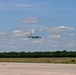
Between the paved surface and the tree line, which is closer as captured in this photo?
the paved surface

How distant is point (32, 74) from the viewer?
37062 millimetres

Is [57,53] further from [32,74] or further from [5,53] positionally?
[32,74]

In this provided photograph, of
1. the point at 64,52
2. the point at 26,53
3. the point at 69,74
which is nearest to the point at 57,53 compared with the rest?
the point at 64,52

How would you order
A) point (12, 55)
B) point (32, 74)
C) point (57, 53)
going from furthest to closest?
point (57, 53)
point (12, 55)
point (32, 74)

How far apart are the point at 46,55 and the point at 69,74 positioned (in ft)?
363

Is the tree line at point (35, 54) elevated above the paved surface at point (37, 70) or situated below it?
above

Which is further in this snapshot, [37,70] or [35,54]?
[35,54]

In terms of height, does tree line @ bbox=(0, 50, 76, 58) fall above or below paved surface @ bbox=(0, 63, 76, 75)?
above

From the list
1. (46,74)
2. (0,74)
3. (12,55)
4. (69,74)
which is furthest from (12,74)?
(12,55)

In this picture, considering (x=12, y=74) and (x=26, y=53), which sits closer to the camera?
(x=12, y=74)

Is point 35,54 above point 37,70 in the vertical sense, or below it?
above

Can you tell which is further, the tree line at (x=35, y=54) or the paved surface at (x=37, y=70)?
the tree line at (x=35, y=54)

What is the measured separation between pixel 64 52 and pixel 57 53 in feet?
13.0

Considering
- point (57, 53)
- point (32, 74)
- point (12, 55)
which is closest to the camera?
point (32, 74)
